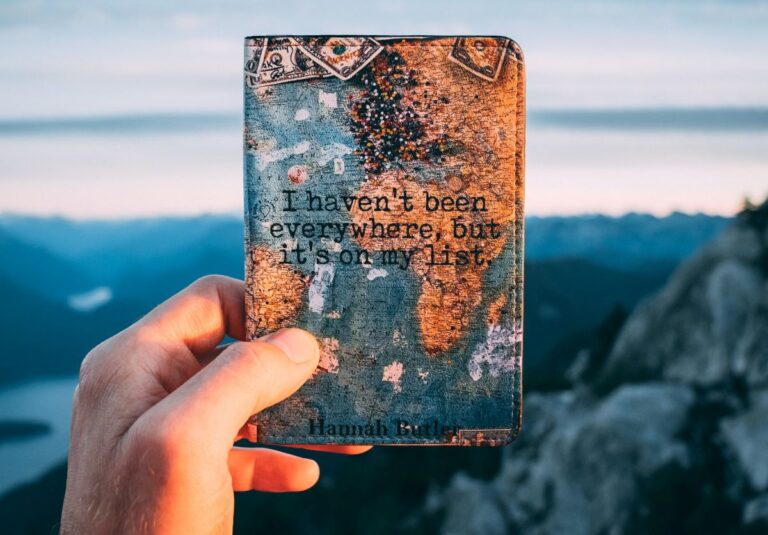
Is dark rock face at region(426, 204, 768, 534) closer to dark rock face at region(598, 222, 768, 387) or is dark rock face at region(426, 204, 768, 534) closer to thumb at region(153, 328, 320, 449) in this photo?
dark rock face at region(598, 222, 768, 387)

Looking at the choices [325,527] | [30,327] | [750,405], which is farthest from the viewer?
[30,327]

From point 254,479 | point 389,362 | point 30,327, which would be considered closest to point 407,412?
point 389,362

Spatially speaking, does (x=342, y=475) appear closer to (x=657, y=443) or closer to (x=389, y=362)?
(x=657, y=443)

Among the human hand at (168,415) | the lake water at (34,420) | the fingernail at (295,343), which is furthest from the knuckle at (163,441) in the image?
the lake water at (34,420)

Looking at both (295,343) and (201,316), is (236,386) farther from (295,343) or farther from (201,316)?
(201,316)

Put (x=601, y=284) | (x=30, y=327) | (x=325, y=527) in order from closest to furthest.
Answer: (x=325, y=527) → (x=601, y=284) → (x=30, y=327)

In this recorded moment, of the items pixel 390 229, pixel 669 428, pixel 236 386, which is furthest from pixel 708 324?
pixel 236 386
